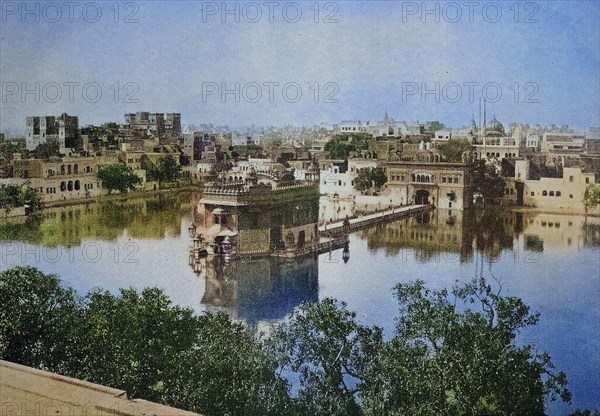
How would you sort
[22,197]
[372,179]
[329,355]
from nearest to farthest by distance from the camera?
[329,355] → [372,179] → [22,197]

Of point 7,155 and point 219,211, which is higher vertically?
point 7,155

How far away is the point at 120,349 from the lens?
206 inches

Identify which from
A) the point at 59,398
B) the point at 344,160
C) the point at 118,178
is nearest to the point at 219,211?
the point at 118,178

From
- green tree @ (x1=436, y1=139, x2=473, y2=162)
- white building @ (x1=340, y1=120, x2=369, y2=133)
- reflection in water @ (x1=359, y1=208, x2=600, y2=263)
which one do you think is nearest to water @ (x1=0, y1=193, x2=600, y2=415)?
reflection in water @ (x1=359, y1=208, x2=600, y2=263)

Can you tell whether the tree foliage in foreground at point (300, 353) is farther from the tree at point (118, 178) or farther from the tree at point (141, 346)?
the tree at point (118, 178)

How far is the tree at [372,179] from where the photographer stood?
17.5ft

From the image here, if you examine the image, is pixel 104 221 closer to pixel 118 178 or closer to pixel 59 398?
→ pixel 118 178

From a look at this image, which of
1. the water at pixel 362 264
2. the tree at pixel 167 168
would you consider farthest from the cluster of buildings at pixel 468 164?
the tree at pixel 167 168

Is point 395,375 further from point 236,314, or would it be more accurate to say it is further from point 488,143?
point 488,143

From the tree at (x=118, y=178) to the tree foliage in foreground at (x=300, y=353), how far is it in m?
0.72

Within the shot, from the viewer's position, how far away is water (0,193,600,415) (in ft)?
16.5

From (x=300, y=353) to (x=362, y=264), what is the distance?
2.22ft

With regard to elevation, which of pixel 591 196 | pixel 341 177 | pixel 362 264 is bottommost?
pixel 362 264

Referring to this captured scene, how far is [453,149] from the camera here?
518cm
